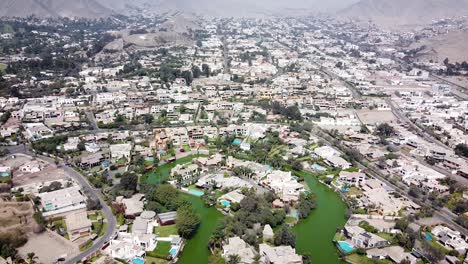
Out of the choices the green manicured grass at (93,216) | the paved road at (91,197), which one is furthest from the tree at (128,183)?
the green manicured grass at (93,216)

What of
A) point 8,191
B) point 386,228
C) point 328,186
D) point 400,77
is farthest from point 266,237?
point 400,77

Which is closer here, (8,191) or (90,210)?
(90,210)

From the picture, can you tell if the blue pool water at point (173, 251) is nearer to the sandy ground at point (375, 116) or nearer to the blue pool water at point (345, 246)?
the blue pool water at point (345, 246)

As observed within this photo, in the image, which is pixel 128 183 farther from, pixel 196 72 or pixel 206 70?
pixel 206 70

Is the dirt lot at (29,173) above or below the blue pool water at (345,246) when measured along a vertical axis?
above

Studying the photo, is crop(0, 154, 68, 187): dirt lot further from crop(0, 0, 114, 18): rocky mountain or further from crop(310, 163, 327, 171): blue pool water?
crop(0, 0, 114, 18): rocky mountain

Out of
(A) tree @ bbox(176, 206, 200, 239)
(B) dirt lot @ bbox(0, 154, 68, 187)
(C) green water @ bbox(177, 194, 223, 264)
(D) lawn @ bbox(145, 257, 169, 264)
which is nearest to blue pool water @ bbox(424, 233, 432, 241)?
(C) green water @ bbox(177, 194, 223, 264)

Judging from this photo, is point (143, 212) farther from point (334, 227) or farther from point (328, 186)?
point (328, 186)
